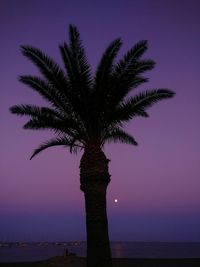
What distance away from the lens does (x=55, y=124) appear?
15945 mm

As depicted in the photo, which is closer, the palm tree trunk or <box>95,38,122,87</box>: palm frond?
the palm tree trunk

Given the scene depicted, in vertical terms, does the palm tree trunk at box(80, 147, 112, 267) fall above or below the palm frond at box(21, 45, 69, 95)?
below

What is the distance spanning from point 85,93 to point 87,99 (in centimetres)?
23

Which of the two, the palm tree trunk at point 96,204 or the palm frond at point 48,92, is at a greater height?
the palm frond at point 48,92

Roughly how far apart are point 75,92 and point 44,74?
1.37 meters

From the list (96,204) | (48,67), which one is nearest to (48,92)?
(48,67)

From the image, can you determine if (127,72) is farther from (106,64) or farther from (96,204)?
(96,204)

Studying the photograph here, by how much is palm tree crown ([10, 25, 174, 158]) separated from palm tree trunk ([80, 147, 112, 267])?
2.30ft

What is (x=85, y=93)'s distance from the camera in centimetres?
1574

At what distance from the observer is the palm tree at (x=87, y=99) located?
617 inches

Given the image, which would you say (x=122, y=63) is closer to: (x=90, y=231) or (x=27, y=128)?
(x=27, y=128)

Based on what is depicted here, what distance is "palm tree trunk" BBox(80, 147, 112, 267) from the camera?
14891mm

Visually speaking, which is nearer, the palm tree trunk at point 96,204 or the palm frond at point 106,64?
the palm tree trunk at point 96,204

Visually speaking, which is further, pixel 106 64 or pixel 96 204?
pixel 106 64
